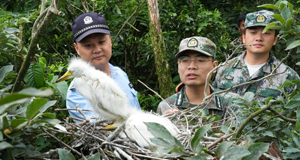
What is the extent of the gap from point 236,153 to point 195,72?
2.01 meters

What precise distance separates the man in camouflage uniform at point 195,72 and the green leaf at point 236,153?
1906 mm

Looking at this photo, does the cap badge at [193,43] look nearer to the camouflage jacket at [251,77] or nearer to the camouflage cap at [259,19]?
the camouflage jacket at [251,77]

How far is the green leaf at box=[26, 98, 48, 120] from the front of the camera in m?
1.27

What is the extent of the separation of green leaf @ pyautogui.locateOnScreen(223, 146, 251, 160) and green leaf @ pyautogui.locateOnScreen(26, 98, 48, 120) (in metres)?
0.76

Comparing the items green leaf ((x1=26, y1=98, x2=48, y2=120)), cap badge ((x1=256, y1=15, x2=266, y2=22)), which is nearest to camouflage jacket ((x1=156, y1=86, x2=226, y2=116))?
cap badge ((x1=256, y1=15, x2=266, y2=22))

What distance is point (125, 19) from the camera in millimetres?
5938

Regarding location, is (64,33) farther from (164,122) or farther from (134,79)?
(164,122)

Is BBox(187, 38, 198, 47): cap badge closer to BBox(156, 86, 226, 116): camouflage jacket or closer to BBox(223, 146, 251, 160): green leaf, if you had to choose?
BBox(156, 86, 226, 116): camouflage jacket

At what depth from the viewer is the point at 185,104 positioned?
3.47 metres

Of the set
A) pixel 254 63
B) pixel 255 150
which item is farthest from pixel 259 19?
pixel 255 150

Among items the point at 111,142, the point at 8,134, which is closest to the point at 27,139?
Answer: the point at 8,134

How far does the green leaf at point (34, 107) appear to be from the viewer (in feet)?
4.17

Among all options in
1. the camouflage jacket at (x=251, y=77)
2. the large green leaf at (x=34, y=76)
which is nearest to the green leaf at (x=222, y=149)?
the large green leaf at (x=34, y=76)

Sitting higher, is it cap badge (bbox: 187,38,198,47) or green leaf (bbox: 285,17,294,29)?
green leaf (bbox: 285,17,294,29)
